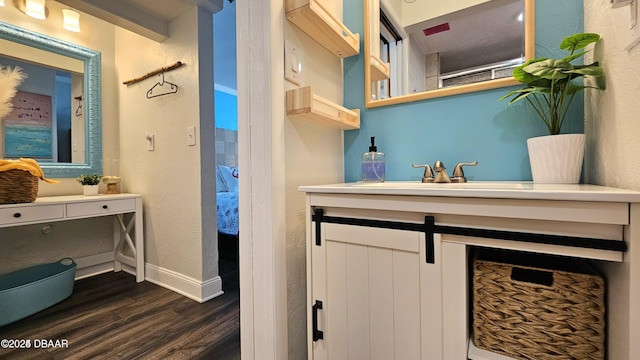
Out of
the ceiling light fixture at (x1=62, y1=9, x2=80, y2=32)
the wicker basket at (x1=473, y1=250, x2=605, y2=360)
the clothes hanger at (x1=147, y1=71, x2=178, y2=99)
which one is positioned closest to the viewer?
the wicker basket at (x1=473, y1=250, x2=605, y2=360)

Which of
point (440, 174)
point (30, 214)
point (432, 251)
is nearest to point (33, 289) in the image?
point (30, 214)

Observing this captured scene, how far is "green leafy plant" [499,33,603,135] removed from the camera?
2.39ft

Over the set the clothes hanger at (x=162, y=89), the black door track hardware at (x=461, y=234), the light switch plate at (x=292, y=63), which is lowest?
the black door track hardware at (x=461, y=234)

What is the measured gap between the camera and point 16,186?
1.59m

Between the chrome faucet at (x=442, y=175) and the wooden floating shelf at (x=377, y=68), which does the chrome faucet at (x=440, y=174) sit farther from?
the wooden floating shelf at (x=377, y=68)

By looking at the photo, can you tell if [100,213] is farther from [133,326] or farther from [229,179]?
[229,179]

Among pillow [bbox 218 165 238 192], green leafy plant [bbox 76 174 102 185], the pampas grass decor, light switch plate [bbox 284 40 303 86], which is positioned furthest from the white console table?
light switch plate [bbox 284 40 303 86]

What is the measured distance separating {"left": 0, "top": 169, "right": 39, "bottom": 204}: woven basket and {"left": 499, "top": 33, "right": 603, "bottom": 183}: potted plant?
2576mm

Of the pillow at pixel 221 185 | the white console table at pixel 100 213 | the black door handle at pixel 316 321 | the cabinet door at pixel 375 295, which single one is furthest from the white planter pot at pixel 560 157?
the pillow at pixel 221 185

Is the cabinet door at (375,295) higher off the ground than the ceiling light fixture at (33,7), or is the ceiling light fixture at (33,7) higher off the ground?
the ceiling light fixture at (33,7)

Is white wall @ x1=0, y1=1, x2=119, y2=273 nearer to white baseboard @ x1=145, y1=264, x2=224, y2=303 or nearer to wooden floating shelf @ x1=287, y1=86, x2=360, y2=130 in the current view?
→ white baseboard @ x1=145, y1=264, x2=224, y2=303

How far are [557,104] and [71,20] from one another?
3175mm

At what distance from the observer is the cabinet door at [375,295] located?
2.28 feet

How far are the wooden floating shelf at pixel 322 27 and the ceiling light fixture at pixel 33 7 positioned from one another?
2245 mm
